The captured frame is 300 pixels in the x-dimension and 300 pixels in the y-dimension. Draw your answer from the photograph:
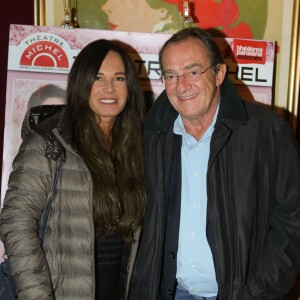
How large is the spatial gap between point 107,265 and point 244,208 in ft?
1.96

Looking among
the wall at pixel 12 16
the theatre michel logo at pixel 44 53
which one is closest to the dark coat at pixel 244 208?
the theatre michel logo at pixel 44 53

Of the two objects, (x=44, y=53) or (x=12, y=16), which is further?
(x=12, y=16)

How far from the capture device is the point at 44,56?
2.75 m

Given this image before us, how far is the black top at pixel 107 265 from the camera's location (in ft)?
6.20

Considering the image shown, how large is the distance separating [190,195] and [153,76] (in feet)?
3.77

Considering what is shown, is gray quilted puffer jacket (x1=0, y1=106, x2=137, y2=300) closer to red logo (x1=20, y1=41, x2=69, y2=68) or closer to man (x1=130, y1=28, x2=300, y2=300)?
man (x1=130, y1=28, x2=300, y2=300)

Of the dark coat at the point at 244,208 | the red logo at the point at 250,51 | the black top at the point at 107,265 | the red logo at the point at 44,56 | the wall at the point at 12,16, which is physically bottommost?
the black top at the point at 107,265

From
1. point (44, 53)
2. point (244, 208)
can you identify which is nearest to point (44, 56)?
point (44, 53)

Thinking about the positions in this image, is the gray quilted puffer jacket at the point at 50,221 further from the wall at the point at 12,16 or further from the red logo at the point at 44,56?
the wall at the point at 12,16

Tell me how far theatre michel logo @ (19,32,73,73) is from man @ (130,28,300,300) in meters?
0.99

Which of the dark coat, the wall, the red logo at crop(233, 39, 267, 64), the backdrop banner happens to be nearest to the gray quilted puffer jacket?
the dark coat

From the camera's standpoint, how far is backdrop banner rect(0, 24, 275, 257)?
2719mm

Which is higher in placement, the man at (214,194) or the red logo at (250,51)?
the red logo at (250,51)

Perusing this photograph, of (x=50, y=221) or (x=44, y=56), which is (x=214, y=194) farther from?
(x=44, y=56)
